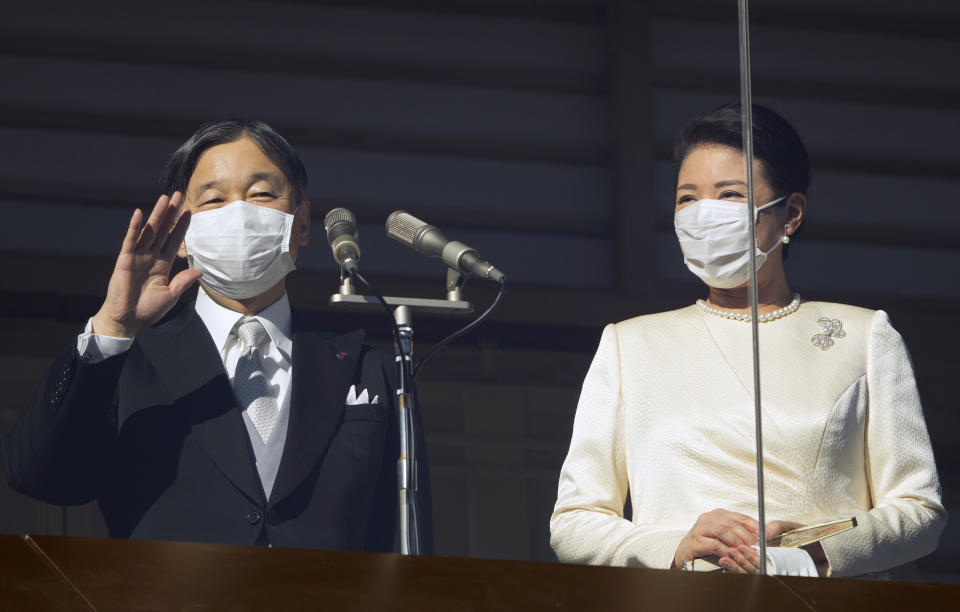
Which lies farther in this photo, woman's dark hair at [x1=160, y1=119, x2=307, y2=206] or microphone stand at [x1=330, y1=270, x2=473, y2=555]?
woman's dark hair at [x1=160, y1=119, x2=307, y2=206]


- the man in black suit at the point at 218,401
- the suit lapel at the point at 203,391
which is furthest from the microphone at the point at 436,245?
the suit lapel at the point at 203,391

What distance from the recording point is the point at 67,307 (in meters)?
3.96

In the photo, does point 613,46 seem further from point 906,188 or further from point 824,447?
point 824,447

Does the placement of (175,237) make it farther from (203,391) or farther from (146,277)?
(203,391)

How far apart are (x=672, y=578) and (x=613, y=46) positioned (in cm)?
158

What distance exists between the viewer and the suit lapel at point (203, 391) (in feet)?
12.2

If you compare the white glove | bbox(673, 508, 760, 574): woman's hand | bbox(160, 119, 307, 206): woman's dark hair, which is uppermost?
bbox(160, 119, 307, 206): woman's dark hair

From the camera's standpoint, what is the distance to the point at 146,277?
12.3 ft

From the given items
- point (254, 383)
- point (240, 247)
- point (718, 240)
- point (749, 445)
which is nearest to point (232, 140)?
point (240, 247)

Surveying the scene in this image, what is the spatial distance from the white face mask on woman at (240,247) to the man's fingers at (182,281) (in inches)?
2.2

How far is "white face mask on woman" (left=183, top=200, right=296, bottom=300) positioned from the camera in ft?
12.5

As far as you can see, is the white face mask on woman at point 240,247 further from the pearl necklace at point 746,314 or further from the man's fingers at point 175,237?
the pearl necklace at point 746,314

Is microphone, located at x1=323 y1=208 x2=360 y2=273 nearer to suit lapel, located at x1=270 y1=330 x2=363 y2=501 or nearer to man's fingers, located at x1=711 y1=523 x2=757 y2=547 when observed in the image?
suit lapel, located at x1=270 y1=330 x2=363 y2=501

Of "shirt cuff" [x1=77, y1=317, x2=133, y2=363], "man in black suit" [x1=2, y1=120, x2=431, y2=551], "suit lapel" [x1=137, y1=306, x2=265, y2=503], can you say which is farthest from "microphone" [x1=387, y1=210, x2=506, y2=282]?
"shirt cuff" [x1=77, y1=317, x2=133, y2=363]
